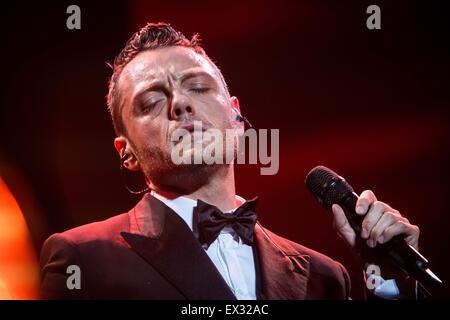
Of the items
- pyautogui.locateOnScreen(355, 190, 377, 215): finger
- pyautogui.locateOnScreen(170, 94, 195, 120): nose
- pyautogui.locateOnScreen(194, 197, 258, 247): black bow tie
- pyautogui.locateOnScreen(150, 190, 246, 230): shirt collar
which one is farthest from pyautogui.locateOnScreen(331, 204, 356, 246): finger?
pyautogui.locateOnScreen(170, 94, 195, 120): nose

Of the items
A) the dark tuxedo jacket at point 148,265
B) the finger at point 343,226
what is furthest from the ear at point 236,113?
the finger at point 343,226

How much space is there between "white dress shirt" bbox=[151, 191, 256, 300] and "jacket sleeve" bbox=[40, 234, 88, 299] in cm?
43

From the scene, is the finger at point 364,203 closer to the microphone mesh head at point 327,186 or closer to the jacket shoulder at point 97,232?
the microphone mesh head at point 327,186

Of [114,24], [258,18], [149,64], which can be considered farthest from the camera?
[258,18]

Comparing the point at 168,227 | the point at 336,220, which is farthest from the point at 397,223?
the point at 168,227

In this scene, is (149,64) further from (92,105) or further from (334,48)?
(334,48)

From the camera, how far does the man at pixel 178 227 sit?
1.71m

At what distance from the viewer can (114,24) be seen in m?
2.34

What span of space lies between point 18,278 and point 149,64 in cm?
107

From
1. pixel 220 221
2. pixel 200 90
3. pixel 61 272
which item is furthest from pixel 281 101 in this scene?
pixel 61 272

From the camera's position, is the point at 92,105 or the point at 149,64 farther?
the point at 92,105

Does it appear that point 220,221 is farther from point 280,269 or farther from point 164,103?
point 164,103

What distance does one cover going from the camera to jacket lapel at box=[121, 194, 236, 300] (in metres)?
1.69

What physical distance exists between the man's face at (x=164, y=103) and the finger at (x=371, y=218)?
0.72 meters
